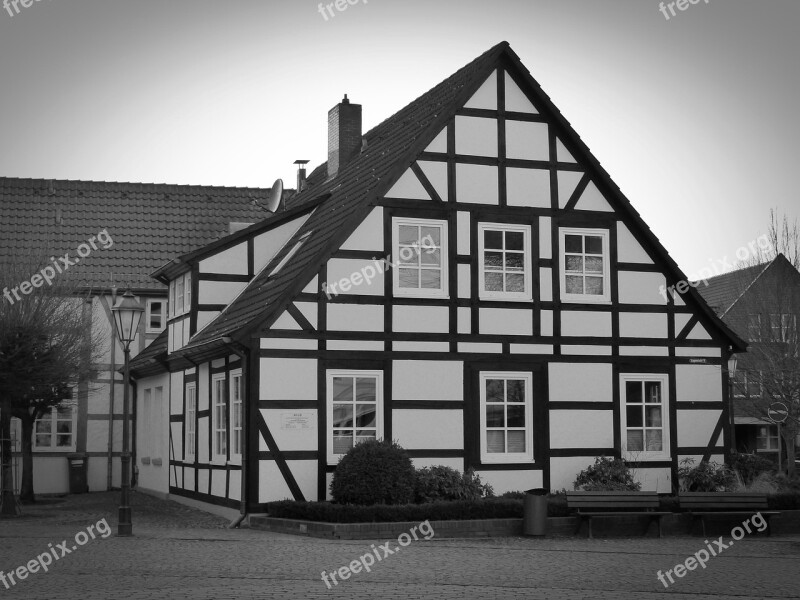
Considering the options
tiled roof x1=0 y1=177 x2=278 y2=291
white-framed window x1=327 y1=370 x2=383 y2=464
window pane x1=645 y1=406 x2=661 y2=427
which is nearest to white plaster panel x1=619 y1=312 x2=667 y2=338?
window pane x1=645 y1=406 x2=661 y2=427

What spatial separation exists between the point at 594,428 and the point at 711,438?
276cm

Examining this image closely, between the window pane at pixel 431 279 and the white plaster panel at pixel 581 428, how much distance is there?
10.9 ft

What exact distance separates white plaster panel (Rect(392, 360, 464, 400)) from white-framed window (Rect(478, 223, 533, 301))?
1.73 meters

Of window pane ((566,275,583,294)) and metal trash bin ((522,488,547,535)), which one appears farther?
window pane ((566,275,583,294))

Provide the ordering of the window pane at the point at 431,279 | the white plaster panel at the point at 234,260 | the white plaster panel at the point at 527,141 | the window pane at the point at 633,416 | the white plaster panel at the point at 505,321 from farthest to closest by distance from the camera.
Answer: the white plaster panel at the point at 234,260
the window pane at the point at 633,416
the white plaster panel at the point at 527,141
the white plaster panel at the point at 505,321
the window pane at the point at 431,279

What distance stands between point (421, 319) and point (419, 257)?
3.99 ft

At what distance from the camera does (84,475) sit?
3177 centimetres

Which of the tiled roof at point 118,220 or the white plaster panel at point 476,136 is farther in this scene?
the tiled roof at point 118,220

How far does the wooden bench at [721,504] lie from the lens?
20875 mm

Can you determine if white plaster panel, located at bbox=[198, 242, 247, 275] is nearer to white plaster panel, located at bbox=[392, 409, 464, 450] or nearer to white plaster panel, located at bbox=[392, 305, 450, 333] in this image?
white plaster panel, located at bbox=[392, 305, 450, 333]

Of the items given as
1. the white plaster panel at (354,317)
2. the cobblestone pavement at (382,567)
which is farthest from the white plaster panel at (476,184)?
the cobblestone pavement at (382,567)

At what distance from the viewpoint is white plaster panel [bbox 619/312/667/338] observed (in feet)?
79.5

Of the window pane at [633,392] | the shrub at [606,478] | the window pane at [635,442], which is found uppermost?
the window pane at [633,392]

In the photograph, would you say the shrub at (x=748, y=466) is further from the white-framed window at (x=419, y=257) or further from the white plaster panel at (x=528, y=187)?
the white-framed window at (x=419, y=257)
